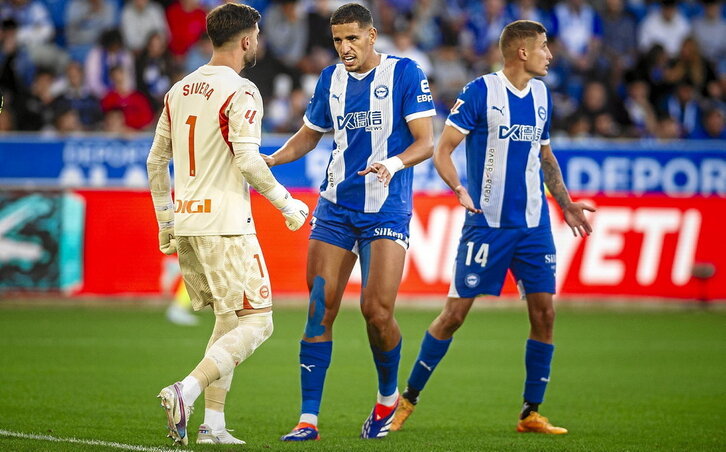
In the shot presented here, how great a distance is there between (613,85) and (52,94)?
29.5ft

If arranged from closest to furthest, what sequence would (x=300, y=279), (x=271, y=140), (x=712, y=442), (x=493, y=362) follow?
1. (x=712, y=442)
2. (x=493, y=362)
3. (x=300, y=279)
4. (x=271, y=140)

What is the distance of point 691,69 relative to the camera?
63.9ft

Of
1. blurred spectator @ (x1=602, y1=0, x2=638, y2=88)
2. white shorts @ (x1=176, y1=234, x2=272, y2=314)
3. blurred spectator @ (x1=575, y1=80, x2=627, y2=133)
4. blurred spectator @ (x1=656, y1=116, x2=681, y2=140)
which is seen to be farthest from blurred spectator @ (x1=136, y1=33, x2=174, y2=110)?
white shorts @ (x1=176, y1=234, x2=272, y2=314)

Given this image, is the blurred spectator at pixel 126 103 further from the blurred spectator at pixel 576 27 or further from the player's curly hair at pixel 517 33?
the player's curly hair at pixel 517 33

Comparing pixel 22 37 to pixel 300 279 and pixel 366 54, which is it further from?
pixel 366 54

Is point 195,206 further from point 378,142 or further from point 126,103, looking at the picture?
point 126,103

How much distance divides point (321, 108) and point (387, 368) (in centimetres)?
165

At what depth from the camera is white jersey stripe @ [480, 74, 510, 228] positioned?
7352mm

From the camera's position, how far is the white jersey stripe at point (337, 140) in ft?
22.6

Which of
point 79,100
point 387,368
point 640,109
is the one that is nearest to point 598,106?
point 640,109

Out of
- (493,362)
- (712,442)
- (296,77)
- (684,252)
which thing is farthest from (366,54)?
(296,77)

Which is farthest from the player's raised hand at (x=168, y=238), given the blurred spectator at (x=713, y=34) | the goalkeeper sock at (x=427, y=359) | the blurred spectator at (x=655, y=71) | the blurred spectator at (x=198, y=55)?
the blurred spectator at (x=713, y=34)

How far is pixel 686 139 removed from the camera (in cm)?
1873

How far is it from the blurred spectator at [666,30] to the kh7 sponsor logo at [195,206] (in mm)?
15259
